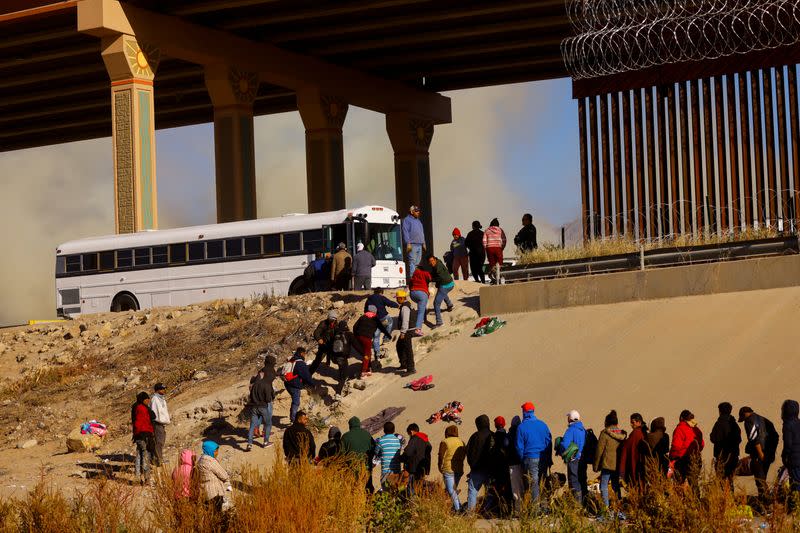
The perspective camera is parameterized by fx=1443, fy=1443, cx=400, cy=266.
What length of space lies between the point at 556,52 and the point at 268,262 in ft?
53.0

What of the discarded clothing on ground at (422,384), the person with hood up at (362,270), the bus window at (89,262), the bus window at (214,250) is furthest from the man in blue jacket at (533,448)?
the bus window at (89,262)

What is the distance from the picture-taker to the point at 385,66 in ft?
163

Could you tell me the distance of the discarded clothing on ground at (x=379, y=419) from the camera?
24031mm

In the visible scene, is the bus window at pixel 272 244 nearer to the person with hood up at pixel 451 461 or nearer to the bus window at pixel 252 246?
the bus window at pixel 252 246

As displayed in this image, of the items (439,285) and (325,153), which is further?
(325,153)

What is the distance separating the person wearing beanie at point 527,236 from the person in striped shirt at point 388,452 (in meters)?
13.4

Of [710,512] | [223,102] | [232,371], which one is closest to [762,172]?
[232,371]

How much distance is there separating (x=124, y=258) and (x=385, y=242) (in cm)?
740

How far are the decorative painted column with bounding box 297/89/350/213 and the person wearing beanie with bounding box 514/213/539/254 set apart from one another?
54.3ft

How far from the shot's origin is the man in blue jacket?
18.3 meters

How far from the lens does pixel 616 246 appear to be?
28781 mm

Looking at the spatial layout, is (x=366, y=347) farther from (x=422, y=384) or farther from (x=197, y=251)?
(x=197, y=251)

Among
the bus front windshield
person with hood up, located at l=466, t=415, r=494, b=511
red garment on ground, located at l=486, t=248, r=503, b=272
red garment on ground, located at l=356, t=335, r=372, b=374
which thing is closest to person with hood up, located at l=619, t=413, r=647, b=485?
person with hood up, located at l=466, t=415, r=494, b=511

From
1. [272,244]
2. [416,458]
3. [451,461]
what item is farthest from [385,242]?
[416,458]
